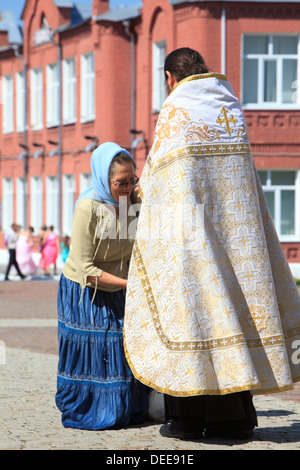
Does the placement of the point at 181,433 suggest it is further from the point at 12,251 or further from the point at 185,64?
the point at 12,251

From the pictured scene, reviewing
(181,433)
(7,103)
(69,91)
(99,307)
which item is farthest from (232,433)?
(7,103)

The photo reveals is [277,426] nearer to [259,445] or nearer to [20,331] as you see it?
[259,445]

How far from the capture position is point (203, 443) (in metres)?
5.48

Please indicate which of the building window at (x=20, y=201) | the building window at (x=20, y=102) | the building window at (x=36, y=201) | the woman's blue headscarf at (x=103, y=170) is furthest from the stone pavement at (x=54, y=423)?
the building window at (x=20, y=102)

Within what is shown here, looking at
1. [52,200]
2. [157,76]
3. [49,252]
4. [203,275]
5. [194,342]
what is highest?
[157,76]

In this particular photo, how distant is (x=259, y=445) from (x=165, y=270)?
3.48ft

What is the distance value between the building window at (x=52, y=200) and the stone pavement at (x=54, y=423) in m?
23.7

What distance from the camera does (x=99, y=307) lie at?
6027 mm

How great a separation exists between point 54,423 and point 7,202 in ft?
107

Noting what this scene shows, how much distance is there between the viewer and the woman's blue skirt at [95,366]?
597 cm

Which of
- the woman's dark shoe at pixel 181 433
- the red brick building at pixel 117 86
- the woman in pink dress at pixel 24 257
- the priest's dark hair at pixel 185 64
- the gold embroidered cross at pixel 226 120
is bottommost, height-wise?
the woman in pink dress at pixel 24 257

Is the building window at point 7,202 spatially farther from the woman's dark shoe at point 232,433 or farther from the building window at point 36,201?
the woman's dark shoe at point 232,433

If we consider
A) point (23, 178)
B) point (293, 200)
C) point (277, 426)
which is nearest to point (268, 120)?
point (293, 200)

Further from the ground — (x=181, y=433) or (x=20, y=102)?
(x=20, y=102)
